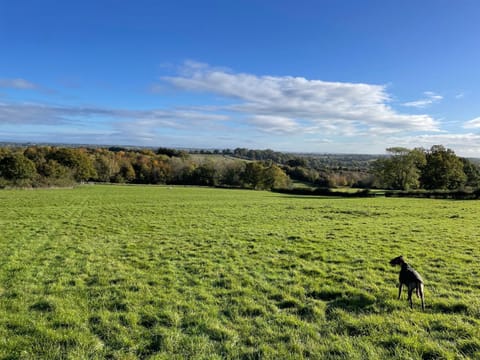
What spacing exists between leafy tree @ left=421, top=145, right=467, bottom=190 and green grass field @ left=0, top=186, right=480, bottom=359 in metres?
48.6

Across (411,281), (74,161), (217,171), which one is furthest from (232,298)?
(217,171)

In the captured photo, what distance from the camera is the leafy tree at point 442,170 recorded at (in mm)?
52562

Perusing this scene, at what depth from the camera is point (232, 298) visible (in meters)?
6.43

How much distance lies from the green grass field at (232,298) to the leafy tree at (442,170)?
159 ft

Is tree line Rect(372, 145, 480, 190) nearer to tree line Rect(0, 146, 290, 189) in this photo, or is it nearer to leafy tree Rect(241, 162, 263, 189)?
tree line Rect(0, 146, 290, 189)

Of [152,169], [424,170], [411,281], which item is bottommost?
[152,169]

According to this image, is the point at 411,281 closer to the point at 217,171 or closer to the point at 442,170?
the point at 442,170

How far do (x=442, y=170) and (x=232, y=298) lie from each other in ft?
198

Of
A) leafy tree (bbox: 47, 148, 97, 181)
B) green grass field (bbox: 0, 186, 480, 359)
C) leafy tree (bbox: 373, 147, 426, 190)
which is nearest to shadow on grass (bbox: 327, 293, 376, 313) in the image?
green grass field (bbox: 0, 186, 480, 359)

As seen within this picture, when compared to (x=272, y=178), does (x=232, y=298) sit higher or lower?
lower

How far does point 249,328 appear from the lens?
5.16m

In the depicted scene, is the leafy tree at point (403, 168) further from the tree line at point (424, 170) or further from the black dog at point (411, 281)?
the black dog at point (411, 281)

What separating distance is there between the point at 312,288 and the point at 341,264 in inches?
101

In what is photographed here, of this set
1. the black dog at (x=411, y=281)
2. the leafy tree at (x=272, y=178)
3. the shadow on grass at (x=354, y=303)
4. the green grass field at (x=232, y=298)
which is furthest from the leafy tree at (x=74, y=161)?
the black dog at (x=411, y=281)
